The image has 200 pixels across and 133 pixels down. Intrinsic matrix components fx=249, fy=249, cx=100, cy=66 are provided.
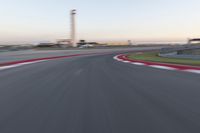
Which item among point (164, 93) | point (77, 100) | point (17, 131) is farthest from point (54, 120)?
point (164, 93)

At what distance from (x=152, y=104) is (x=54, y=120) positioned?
5.75 ft

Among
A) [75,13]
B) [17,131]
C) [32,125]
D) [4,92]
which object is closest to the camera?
[17,131]

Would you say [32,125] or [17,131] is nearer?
[17,131]

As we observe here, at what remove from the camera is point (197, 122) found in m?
3.28

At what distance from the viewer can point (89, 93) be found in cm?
538

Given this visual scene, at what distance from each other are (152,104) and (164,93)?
1.10 meters

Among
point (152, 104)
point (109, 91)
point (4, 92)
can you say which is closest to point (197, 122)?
point (152, 104)

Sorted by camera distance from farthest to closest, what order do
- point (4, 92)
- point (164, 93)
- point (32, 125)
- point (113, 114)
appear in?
1. point (4, 92)
2. point (164, 93)
3. point (113, 114)
4. point (32, 125)

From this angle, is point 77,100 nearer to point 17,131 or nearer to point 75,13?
point 17,131

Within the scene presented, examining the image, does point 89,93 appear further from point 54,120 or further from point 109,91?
point 54,120

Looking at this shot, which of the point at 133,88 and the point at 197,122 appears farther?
the point at 133,88

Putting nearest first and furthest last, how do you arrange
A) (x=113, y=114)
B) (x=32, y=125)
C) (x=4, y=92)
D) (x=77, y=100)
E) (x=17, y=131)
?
(x=17, y=131), (x=32, y=125), (x=113, y=114), (x=77, y=100), (x=4, y=92)

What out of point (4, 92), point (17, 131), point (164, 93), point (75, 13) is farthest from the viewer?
point (75, 13)

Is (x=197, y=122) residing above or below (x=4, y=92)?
above
